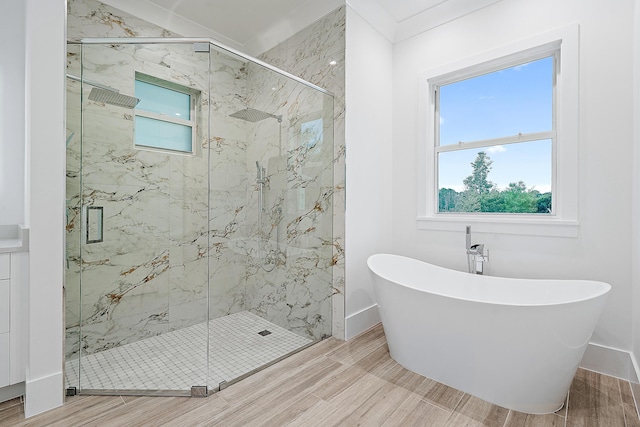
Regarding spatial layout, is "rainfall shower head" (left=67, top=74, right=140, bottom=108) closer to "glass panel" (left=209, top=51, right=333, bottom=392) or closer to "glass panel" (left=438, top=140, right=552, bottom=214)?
"glass panel" (left=209, top=51, right=333, bottom=392)

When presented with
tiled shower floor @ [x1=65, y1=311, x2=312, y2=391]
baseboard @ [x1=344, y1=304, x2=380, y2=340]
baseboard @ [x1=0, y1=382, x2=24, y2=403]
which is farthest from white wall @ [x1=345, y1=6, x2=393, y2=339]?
baseboard @ [x1=0, y1=382, x2=24, y2=403]

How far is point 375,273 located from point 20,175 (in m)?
2.45

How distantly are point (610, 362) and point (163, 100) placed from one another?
337 centimetres

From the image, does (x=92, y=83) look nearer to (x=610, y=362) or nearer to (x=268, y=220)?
(x=268, y=220)

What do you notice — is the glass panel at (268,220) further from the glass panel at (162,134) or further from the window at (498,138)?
the window at (498,138)

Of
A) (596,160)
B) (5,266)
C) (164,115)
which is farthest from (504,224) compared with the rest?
(5,266)

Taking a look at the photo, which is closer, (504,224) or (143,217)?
(143,217)

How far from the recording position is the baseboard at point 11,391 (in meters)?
1.62

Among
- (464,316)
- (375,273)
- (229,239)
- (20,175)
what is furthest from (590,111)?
(20,175)

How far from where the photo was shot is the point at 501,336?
1560mm

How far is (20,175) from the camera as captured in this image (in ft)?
6.45

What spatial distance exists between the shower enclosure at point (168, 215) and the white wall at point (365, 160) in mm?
638

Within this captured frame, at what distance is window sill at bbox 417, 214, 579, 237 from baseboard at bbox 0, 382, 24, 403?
9.72 ft

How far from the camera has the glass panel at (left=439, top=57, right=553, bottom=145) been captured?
229 cm
